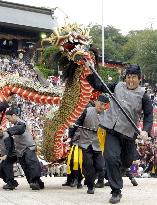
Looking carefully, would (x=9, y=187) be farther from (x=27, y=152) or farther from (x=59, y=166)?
(x=59, y=166)

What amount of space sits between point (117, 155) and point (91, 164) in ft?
4.64

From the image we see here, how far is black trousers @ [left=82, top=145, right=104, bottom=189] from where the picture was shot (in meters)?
7.44

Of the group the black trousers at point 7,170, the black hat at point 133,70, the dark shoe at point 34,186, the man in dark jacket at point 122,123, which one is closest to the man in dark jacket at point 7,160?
the black trousers at point 7,170

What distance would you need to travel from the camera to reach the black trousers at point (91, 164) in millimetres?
7441

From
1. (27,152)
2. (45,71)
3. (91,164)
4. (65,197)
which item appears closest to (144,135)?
(65,197)

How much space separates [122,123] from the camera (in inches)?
247

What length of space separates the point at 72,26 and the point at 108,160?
102 inches

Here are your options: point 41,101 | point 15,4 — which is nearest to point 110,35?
point 15,4

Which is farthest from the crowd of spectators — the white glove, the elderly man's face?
the white glove

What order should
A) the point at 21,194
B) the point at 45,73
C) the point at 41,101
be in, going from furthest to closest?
the point at 45,73, the point at 41,101, the point at 21,194

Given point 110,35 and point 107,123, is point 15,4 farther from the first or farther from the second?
point 110,35

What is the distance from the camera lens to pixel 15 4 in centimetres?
3647

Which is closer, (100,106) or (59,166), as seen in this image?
(100,106)

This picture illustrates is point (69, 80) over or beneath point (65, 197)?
over
